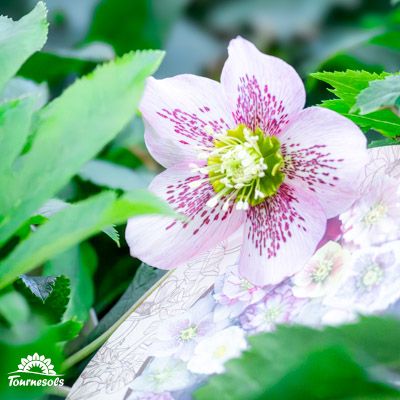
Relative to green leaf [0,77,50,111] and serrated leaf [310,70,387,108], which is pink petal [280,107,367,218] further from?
green leaf [0,77,50,111]

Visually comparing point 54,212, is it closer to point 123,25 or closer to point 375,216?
point 375,216

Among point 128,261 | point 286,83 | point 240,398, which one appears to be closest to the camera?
point 240,398

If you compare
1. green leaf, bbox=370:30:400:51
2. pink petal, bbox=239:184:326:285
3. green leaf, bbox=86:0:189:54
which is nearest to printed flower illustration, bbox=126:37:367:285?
pink petal, bbox=239:184:326:285

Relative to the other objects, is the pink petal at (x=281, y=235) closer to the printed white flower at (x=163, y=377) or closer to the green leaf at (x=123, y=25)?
the printed white flower at (x=163, y=377)

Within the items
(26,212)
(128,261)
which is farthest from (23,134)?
(128,261)

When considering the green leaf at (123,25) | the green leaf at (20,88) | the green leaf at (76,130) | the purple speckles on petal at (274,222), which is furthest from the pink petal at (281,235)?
the green leaf at (123,25)

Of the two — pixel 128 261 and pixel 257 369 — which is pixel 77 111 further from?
pixel 128 261
